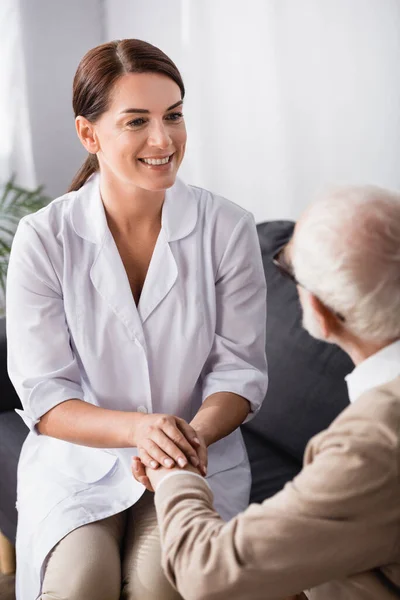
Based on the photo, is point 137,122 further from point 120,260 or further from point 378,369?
point 378,369

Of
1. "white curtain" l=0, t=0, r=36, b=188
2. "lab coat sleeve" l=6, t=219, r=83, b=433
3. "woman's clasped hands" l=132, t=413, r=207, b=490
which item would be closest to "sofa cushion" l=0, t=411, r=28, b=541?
"lab coat sleeve" l=6, t=219, r=83, b=433

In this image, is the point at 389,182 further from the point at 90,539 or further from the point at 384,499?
the point at 384,499

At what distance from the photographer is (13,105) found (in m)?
3.45

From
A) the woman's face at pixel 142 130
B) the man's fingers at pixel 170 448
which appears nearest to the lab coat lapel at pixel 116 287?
the woman's face at pixel 142 130

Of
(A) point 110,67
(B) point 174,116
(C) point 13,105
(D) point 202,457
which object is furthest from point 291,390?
(C) point 13,105

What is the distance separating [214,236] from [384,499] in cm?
89

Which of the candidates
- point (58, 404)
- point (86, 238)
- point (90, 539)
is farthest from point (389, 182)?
Answer: point (90, 539)

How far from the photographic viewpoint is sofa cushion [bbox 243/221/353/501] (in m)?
2.02

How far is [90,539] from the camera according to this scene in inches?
59.2

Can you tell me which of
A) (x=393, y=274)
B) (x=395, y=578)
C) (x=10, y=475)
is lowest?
(x=10, y=475)

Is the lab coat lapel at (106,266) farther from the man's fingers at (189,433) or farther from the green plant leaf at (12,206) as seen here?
the green plant leaf at (12,206)

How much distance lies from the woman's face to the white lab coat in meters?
0.11

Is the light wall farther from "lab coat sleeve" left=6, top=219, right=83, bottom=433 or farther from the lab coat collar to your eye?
"lab coat sleeve" left=6, top=219, right=83, bottom=433

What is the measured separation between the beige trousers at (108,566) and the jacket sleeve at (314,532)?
426mm
